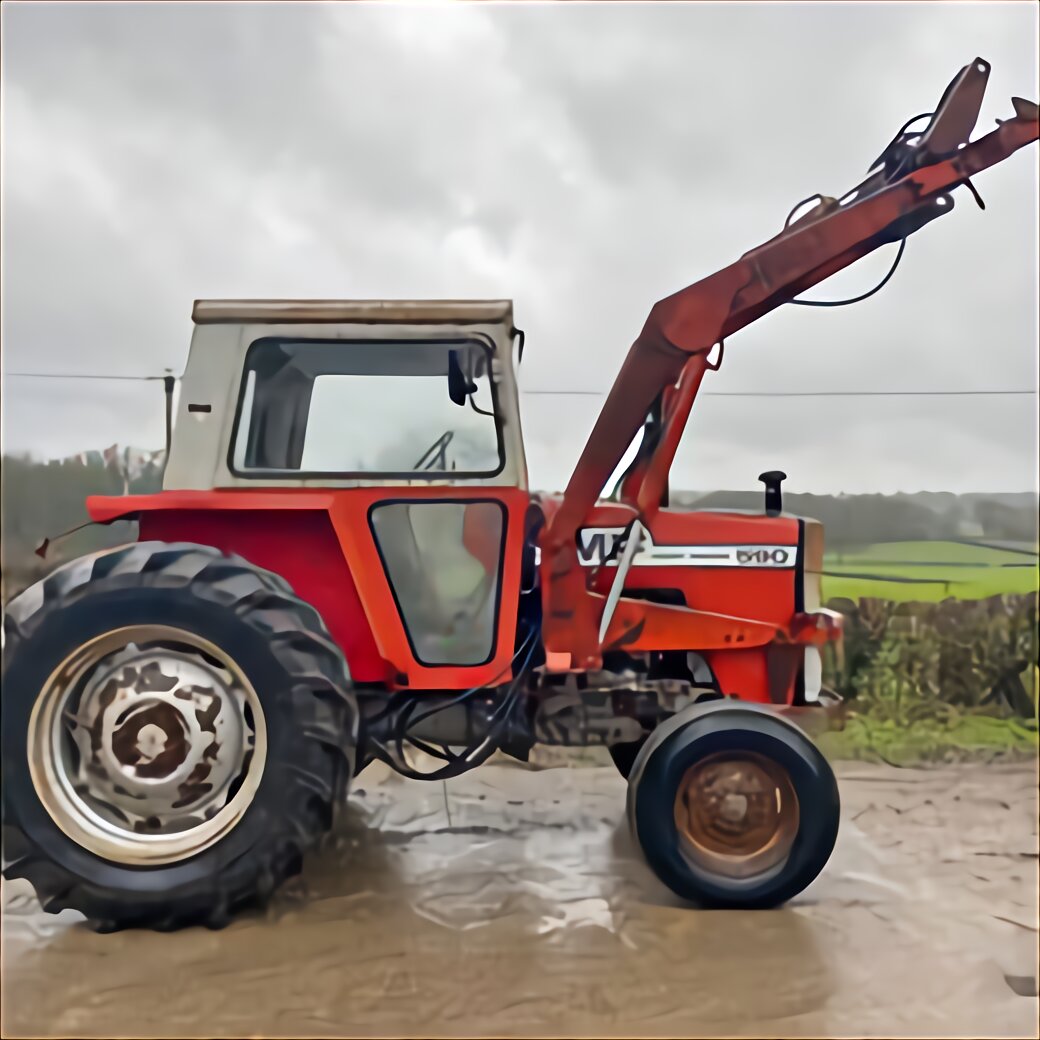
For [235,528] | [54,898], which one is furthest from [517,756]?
[54,898]

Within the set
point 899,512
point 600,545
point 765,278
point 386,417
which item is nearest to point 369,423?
point 386,417

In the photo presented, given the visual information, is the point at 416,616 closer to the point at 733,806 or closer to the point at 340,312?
the point at 340,312

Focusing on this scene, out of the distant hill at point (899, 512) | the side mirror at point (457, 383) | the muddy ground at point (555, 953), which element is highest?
the side mirror at point (457, 383)

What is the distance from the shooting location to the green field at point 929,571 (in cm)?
231

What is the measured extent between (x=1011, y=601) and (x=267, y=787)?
7.27ft

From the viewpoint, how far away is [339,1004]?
5.24ft

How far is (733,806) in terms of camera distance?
2.00m

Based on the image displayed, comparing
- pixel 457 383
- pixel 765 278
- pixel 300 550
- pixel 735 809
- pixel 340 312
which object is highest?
pixel 765 278

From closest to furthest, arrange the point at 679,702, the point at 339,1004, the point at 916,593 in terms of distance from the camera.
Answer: the point at 339,1004 < the point at 679,702 < the point at 916,593

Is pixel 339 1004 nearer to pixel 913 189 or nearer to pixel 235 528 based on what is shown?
pixel 235 528

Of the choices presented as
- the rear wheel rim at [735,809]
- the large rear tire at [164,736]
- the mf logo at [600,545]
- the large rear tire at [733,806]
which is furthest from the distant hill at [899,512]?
the large rear tire at [164,736]

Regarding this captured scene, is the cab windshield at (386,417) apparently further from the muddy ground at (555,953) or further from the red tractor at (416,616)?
the muddy ground at (555,953)

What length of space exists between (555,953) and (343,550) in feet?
3.33

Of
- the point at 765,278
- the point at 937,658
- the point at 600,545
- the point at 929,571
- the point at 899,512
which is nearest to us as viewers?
the point at 765,278
